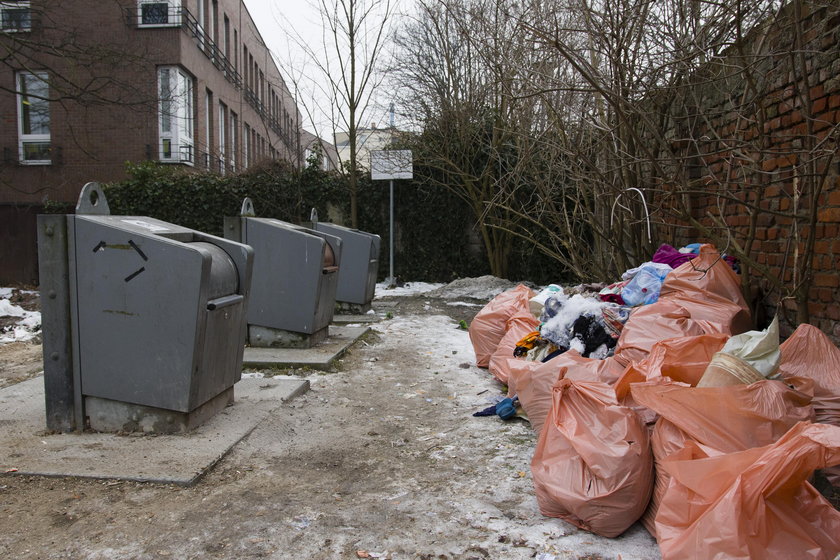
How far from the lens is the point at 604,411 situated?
2668mm

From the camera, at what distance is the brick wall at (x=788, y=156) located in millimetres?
2910

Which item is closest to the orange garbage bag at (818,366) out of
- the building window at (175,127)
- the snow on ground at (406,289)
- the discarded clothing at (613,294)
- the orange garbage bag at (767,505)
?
the orange garbage bag at (767,505)

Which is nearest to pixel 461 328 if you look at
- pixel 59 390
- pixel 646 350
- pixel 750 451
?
pixel 646 350

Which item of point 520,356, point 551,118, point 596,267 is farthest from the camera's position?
point 596,267

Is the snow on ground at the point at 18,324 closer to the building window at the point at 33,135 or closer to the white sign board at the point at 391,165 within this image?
the white sign board at the point at 391,165

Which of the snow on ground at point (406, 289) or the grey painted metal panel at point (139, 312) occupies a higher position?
the grey painted metal panel at point (139, 312)

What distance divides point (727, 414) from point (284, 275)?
14.9ft

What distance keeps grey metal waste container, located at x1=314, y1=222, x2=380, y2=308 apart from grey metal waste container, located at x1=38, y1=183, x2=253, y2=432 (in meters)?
5.16

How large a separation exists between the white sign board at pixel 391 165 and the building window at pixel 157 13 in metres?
7.66

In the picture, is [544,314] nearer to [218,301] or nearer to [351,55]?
[218,301]

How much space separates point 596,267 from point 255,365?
3.40 m

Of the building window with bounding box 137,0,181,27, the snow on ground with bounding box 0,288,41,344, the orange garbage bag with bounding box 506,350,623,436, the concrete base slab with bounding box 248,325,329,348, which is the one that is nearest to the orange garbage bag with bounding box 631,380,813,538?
the orange garbage bag with bounding box 506,350,623,436

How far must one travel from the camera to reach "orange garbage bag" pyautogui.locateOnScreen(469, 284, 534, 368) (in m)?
5.59

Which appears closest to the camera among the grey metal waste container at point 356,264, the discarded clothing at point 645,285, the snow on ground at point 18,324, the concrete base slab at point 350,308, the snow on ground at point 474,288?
the discarded clothing at point 645,285
